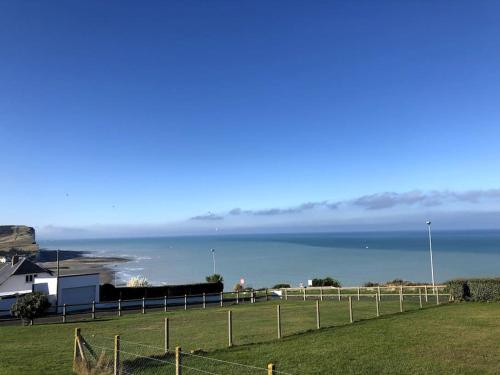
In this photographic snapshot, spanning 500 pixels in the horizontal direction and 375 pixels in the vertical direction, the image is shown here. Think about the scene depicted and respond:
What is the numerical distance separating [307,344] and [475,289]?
689 inches

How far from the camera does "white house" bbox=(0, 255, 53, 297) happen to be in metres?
43.9

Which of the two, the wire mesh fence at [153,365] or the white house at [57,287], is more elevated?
the wire mesh fence at [153,365]

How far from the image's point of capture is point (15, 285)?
4444 centimetres

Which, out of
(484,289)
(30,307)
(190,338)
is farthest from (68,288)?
(484,289)

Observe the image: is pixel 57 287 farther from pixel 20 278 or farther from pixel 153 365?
pixel 153 365

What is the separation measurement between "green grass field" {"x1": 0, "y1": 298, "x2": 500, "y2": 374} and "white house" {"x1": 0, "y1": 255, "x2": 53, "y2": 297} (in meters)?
24.0

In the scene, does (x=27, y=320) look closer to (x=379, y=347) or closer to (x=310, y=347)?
(x=310, y=347)

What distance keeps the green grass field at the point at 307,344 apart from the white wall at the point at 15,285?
2396 centimetres

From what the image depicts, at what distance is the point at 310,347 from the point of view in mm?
13531

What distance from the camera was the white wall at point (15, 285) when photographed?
43.8 meters

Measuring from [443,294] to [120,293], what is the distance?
2776cm

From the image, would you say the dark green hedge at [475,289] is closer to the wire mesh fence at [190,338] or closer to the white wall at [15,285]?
the wire mesh fence at [190,338]

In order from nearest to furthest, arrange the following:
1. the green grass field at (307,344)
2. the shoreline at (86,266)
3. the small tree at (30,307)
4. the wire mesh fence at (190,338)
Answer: the wire mesh fence at (190,338), the green grass field at (307,344), the small tree at (30,307), the shoreline at (86,266)

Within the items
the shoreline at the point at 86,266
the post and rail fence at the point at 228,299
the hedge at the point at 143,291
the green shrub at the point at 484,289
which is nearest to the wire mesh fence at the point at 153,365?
the post and rail fence at the point at 228,299
